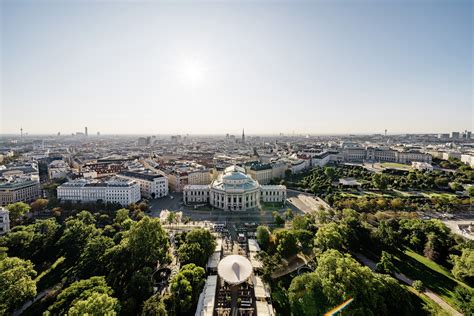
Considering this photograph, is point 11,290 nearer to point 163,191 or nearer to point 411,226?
point 163,191

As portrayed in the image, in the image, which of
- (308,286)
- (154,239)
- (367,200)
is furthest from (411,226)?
(154,239)

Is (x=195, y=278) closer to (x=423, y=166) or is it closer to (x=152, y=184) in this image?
(x=152, y=184)

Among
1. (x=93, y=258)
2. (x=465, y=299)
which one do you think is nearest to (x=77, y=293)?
(x=93, y=258)

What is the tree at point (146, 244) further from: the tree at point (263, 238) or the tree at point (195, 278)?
the tree at point (263, 238)

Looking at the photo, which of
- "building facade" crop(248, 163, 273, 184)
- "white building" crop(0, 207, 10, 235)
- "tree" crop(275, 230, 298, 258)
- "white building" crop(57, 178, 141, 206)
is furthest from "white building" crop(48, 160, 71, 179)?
"tree" crop(275, 230, 298, 258)

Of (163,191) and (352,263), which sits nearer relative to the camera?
(352,263)
